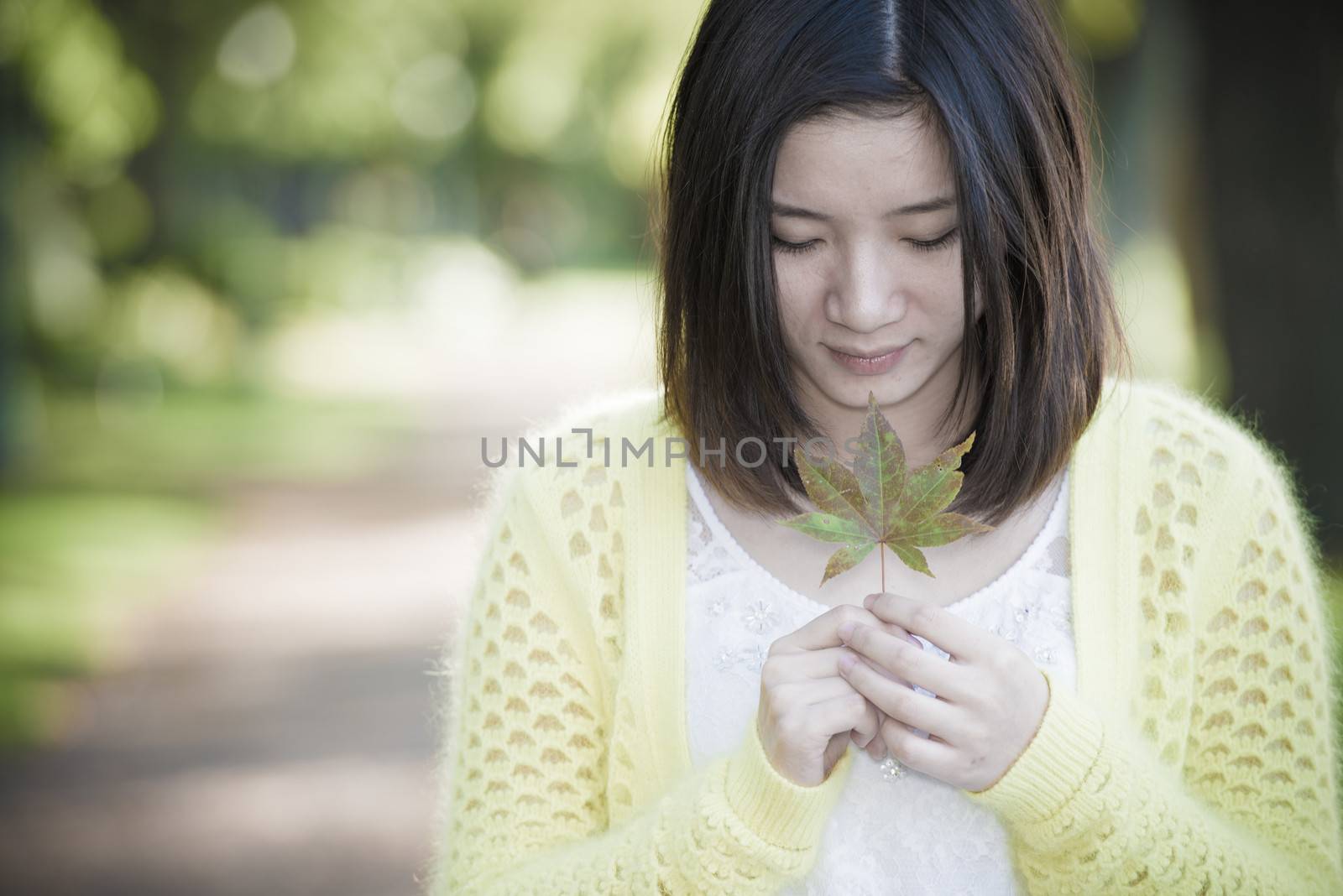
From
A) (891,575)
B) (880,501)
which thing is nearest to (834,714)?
(880,501)

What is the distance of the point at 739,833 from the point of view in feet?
5.27

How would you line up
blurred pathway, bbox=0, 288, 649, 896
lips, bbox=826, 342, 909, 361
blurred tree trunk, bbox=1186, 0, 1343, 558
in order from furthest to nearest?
blurred tree trunk, bbox=1186, 0, 1343, 558 < blurred pathway, bbox=0, 288, 649, 896 < lips, bbox=826, 342, 909, 361

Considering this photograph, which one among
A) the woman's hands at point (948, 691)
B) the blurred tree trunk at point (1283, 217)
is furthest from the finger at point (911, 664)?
the blurred tree trunk at point (1283, 217)

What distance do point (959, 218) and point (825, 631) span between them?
1.84ft

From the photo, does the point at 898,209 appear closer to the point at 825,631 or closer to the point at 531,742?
the point at 825,631

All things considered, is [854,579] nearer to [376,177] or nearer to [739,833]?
[739,833]

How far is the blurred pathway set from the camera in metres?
4.44

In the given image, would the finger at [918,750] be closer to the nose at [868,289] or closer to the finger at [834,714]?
the finger at [834,714]

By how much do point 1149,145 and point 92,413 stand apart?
34.9 ft

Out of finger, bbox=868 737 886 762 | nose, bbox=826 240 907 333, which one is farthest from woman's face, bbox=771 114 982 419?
finger, bbox=868 737 886 762

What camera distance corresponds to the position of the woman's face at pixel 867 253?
165cm

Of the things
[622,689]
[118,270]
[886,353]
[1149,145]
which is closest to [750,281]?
[886,353]

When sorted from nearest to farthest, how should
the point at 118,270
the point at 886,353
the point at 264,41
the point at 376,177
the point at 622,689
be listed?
the point at 886,353, the point at 622,689, the point at 118,270, the point at 264,41, the point at 376,177

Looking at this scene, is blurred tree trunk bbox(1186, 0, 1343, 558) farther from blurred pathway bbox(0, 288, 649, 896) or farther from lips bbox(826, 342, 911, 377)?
lips bbox(826, 342, 911, 377)
